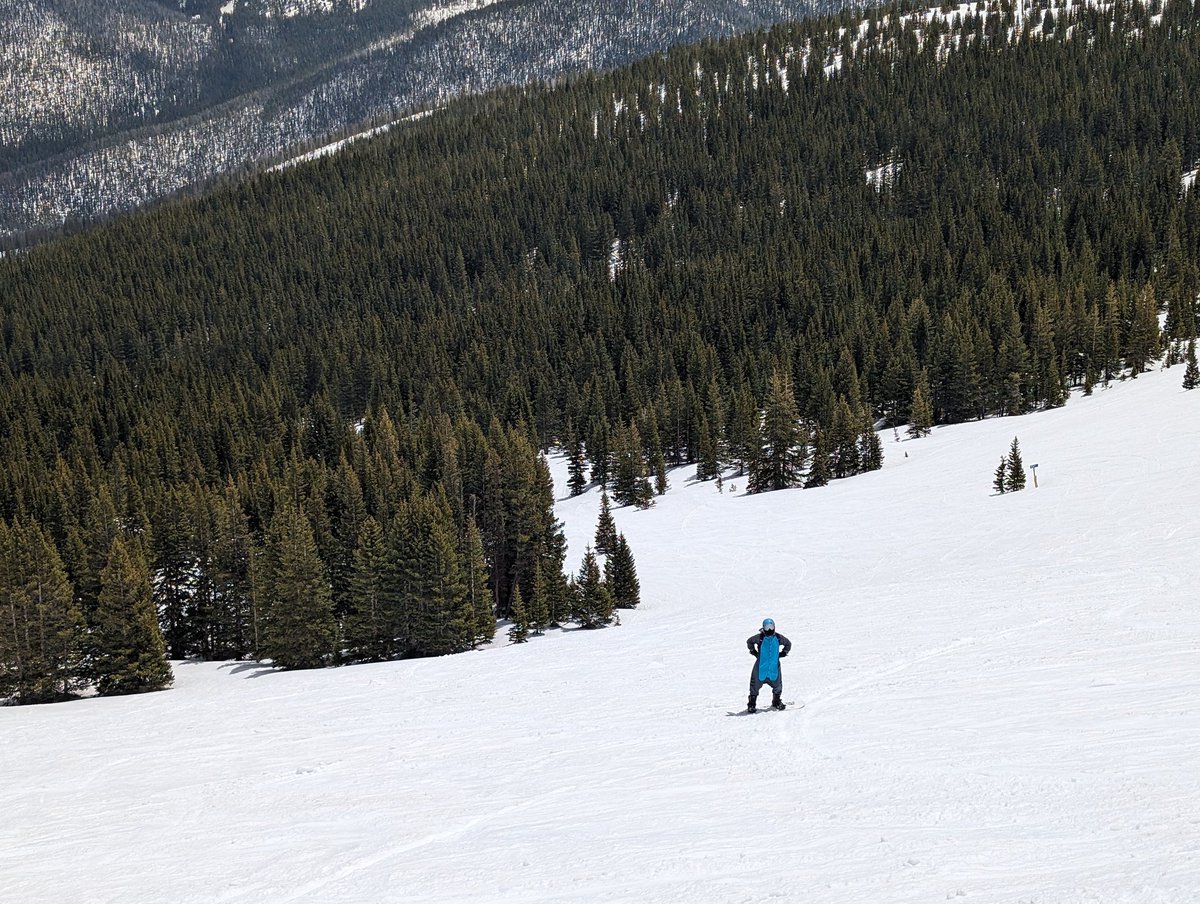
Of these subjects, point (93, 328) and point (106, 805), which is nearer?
point (106, 805)

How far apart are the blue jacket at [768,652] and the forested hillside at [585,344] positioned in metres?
27.0

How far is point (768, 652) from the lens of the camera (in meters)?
16.0

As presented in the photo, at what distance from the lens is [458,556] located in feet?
146

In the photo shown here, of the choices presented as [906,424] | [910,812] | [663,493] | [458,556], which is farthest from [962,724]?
[906,424]

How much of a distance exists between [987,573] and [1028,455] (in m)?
31.1

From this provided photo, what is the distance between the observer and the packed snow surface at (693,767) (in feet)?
29.3

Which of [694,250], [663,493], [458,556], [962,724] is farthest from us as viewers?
[694,250]

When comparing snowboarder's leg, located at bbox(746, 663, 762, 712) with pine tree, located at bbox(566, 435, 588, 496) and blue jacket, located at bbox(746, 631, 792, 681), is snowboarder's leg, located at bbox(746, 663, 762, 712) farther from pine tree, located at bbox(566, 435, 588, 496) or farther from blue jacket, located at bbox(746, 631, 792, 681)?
pine tree, located at bbox(566, 435, 588, 496)

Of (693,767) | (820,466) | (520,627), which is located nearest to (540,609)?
(520,627)

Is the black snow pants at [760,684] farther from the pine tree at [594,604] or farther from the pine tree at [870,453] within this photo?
the pine tree at [870,453]

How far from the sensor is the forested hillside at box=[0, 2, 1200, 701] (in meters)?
52.8

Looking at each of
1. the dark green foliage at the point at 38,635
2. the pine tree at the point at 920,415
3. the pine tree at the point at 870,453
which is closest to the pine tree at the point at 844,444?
the pine tree at the point at 870,453

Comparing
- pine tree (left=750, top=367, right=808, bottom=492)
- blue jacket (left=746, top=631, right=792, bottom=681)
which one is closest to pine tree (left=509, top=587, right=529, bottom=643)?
blue jacket (left=746, top=631, right=792, bottom=681)

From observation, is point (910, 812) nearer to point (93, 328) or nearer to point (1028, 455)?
point (1028, 455)
